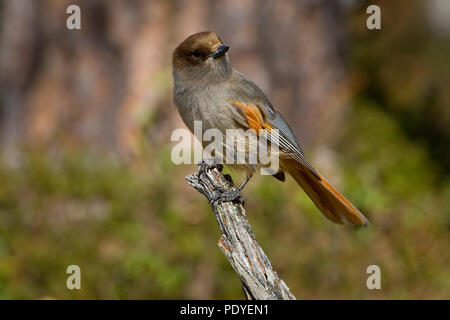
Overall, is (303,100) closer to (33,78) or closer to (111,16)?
(111,16)

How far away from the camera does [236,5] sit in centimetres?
724

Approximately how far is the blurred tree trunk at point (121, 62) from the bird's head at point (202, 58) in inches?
109

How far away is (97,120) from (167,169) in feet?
4.23

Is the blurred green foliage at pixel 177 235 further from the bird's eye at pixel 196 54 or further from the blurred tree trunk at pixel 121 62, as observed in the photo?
the bird's eye at pixel 196 54

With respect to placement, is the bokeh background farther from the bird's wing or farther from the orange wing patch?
the orange wing patch

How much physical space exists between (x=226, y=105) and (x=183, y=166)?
8.24ft

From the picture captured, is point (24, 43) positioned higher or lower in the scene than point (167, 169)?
higher

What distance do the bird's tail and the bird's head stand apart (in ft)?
2.45

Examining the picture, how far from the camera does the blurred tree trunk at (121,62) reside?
7.25 m

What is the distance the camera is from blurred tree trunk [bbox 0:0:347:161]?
7254 millimetres

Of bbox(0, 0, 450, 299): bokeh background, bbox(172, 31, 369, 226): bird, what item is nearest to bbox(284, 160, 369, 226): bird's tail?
bbox(172, 31, 369, 226): bird

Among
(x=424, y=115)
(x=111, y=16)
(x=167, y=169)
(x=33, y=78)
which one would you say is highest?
(x=111, y=16)

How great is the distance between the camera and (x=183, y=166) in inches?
263

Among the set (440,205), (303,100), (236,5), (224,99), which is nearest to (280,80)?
(303,100)
